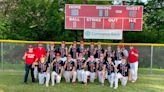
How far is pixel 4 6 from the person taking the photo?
32.3 m

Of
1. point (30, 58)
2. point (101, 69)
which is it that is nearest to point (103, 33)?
point (101, 69)

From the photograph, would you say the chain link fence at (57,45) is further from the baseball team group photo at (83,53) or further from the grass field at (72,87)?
the grass field at (72,87)

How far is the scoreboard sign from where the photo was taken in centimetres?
2047

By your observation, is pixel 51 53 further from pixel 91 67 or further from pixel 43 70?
pixel 91 67

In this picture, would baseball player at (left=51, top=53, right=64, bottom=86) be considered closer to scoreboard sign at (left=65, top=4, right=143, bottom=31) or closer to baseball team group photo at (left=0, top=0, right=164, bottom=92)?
baseball team group photo at (left=0, top=0, right=164, bottom=92)

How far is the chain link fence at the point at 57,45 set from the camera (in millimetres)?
19250

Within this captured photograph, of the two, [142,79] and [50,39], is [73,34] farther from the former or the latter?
[142,79]

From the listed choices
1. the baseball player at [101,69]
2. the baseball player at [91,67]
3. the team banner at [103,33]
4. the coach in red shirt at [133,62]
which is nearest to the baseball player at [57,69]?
the baseball player at [91,67]

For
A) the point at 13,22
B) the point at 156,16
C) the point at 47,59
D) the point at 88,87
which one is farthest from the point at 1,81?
the point at 156,16

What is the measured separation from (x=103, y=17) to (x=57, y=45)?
111 inches

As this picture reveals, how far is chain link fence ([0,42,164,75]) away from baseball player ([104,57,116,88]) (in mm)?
3142

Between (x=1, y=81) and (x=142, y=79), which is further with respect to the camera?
(x=142, y=79)

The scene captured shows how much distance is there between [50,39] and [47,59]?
10842 millimetres

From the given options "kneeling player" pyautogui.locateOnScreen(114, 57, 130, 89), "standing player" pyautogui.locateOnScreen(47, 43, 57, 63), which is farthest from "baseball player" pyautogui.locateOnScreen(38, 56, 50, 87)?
"kneeling player" pyautogui.locateOnScreen(114, 57, 130, 89)
